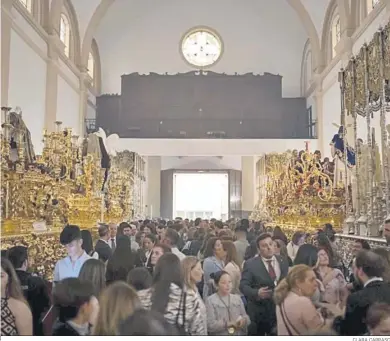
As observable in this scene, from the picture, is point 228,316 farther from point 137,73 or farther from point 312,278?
point 137,73

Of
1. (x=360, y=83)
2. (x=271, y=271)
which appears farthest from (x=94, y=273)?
(x=360, y=83)

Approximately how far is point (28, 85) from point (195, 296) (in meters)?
15.5

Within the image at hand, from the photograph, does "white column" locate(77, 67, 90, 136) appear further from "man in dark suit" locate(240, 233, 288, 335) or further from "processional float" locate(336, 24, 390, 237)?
"man in dark suit" locate(240, 233, 288, 335)

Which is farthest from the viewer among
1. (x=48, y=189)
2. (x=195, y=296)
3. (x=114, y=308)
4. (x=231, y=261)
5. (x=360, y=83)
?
(x=360, y=83)

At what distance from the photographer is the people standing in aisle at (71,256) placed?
5133 mm

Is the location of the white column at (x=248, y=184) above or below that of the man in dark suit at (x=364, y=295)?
above

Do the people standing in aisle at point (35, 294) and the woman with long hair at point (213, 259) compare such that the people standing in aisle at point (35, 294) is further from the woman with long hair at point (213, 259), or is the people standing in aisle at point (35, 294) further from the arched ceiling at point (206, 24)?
the arched ceiling at point (206, 24)

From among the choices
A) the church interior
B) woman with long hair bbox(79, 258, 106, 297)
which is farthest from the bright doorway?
woman with long hair bbox(79, 258, 106, 297)

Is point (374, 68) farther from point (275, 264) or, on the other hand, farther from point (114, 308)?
point (114, 308)

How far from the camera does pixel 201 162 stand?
33969 millimetres

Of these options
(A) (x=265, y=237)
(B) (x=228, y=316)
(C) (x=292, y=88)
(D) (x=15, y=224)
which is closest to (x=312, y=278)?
(B) (x=228, y=316)

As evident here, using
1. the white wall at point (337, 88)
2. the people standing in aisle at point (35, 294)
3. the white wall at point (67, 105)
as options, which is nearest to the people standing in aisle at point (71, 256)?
the people standing in aisle at point (35, 294)

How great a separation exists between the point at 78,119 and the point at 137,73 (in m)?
4.73

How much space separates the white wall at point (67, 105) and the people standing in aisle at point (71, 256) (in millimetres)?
16570
